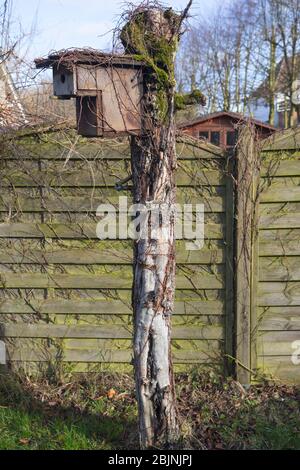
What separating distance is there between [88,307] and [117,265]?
0.45m

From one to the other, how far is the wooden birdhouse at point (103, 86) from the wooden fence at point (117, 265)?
1290 mm

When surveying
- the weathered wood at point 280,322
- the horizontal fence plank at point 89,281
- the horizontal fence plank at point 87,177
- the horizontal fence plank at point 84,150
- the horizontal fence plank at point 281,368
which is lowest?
the horizontal fence plank at point 281,368

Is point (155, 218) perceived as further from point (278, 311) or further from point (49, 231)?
point (278, 311)

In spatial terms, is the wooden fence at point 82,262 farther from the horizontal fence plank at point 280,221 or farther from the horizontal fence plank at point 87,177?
the horizontal fence plank at point 280,221

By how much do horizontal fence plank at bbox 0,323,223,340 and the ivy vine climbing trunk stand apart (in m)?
1.19

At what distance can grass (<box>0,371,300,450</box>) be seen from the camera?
3711mm

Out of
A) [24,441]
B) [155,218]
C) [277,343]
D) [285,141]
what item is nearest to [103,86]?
[155,218]

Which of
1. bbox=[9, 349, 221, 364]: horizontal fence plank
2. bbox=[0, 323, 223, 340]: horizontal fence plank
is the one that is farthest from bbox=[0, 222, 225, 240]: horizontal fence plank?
bbox=[9, 349, 221, 364]: horizontal fence plank

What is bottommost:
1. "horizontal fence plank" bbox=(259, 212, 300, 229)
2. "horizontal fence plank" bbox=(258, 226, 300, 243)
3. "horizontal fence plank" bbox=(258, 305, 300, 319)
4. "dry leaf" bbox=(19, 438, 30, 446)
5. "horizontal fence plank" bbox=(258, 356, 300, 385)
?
"dry leaf" bbox=(19, 438, 30, 446)

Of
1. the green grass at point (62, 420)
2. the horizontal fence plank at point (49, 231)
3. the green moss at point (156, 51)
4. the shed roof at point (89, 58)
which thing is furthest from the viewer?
the horizontal fence plank at point (49, 231)

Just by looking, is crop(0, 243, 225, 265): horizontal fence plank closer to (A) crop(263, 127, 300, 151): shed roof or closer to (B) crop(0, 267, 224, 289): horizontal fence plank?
(B) crop(0, 267, 224, 289): horizontal fence plank

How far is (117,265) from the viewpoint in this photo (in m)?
4.67

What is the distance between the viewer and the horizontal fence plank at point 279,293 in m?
4.57

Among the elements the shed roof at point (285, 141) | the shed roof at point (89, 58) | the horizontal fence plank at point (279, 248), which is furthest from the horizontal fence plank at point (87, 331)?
the shed roof at point (89, 58)
